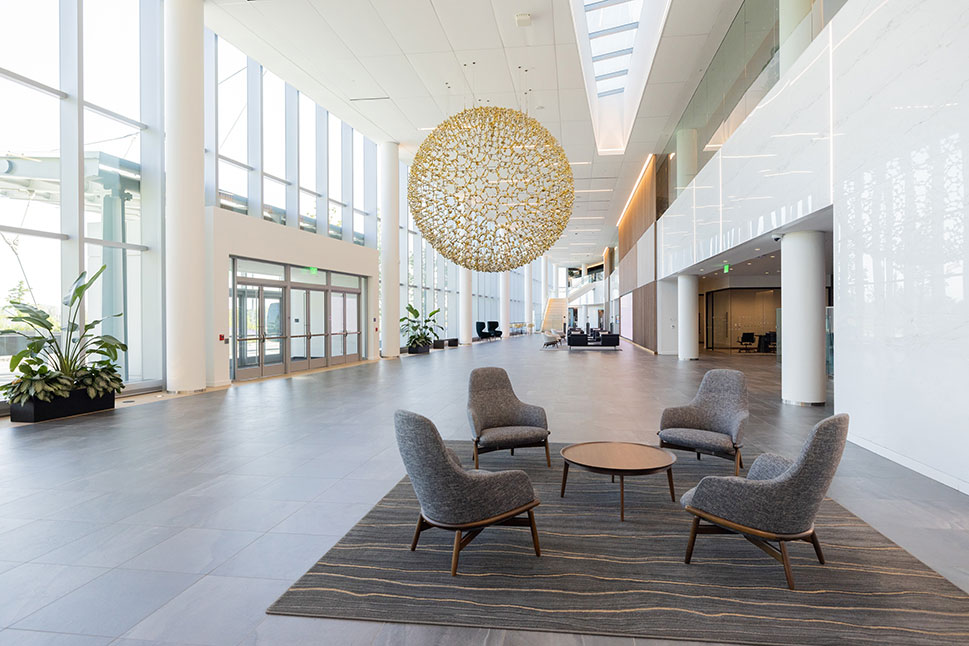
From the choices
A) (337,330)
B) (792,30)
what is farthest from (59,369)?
(792,30)

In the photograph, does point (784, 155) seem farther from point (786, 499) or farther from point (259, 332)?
point (259, 332)

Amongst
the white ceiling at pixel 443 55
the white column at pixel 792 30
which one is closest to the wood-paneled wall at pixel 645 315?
the white ceiling at pixel 443 55

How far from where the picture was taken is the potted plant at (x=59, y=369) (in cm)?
681

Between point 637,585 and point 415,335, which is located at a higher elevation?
point 415,335

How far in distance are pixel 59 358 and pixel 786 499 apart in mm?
8708

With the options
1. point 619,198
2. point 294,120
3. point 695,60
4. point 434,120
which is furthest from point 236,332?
point 619,198

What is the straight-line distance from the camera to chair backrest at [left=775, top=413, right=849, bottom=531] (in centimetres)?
270

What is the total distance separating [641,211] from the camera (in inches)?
802

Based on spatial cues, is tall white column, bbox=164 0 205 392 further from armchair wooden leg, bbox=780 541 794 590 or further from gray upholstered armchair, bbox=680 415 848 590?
armchair wooden leg, bbox=780 541 794 590

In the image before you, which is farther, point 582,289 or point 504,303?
point 582,289

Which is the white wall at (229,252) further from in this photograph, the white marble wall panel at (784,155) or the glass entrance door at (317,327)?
the white marble wall panel at (784,155)

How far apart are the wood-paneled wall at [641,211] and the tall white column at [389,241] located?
849 cm

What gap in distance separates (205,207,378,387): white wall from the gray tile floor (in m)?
2.14

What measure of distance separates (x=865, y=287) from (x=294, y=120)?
12.7m
